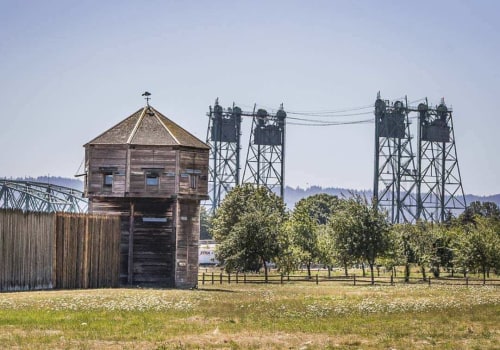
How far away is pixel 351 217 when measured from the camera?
2744 inches

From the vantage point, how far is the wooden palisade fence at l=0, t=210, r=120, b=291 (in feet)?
143

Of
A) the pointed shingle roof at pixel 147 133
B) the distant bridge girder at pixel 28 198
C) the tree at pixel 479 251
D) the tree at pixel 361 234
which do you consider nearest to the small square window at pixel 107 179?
the pointed shingle roof at pixel 147 133

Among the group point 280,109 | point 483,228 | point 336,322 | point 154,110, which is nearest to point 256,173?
point 280,109

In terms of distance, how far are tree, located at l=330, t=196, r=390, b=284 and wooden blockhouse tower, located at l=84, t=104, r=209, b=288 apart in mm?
19090

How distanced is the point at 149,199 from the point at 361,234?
2264cm

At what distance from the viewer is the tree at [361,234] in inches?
2736

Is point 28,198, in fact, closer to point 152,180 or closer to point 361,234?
point 152,180

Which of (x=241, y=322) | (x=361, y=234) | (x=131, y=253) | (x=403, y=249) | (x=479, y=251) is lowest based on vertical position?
(x=241, y=322)

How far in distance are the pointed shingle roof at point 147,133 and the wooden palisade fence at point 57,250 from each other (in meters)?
5.06

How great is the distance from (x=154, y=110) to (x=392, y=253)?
998 inches

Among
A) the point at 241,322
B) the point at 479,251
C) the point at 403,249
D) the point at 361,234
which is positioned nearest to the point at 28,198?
the point at 361,234

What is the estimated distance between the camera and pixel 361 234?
69.6m

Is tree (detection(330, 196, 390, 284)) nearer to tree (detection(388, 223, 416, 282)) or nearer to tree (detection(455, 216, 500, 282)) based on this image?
tree (detection(388, 223, 416, 282))

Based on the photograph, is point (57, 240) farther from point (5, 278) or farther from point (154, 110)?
point (154, 110)
